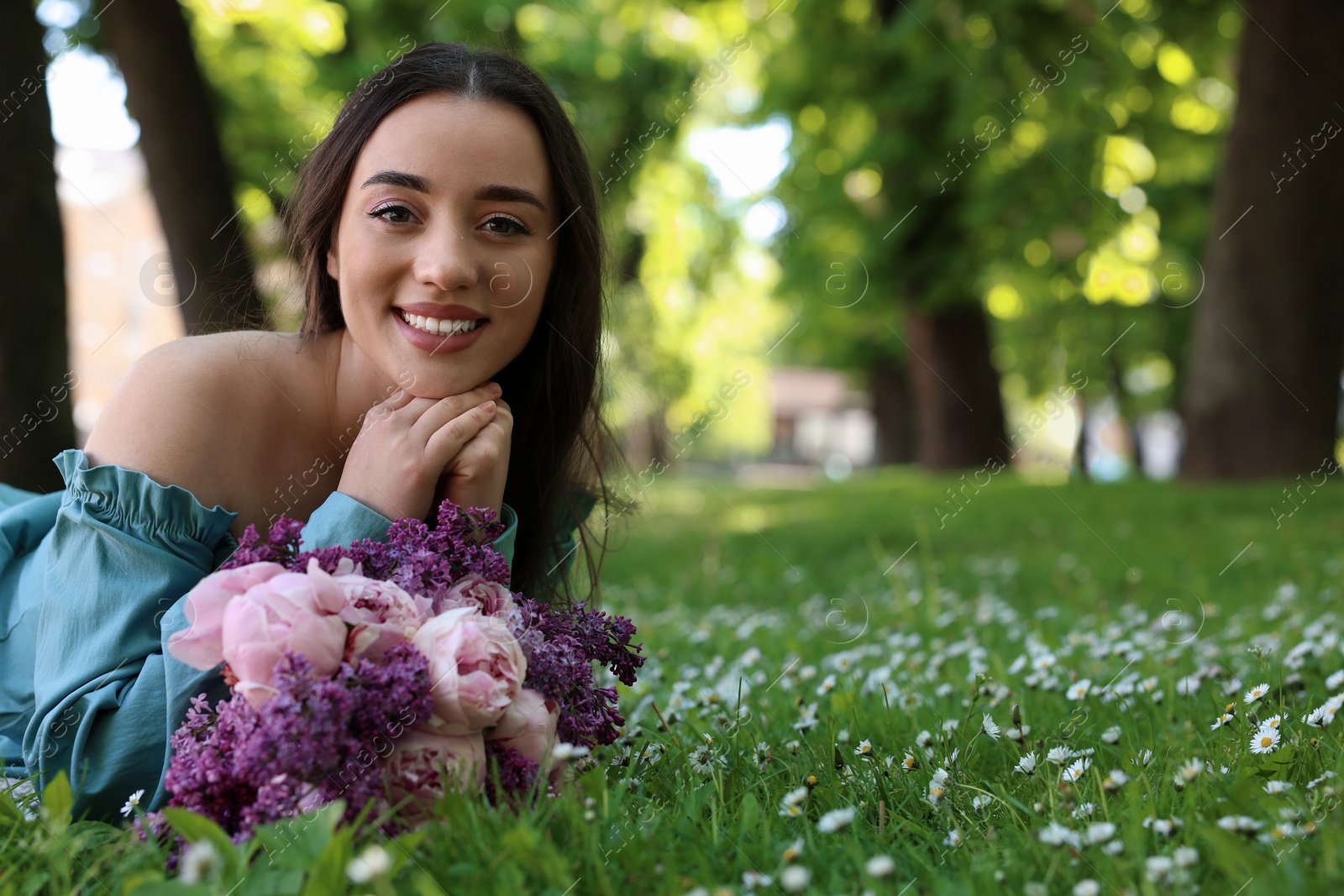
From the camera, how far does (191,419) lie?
7.15 ft

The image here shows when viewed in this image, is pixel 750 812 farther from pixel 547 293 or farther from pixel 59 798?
pixel 547 293

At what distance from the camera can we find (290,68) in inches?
418

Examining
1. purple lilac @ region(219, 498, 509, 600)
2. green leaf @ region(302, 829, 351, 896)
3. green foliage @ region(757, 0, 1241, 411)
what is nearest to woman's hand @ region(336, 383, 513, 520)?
purple lilac @ region(219, 498, 509, 600)

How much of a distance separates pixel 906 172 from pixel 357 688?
1206cm

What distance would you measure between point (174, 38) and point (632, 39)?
8.56 metres

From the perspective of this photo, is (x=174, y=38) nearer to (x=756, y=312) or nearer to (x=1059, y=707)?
(x=1059, y=707)

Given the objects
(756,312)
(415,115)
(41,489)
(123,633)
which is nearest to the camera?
(123,633)

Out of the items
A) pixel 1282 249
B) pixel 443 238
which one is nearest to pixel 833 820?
pixel 443 238

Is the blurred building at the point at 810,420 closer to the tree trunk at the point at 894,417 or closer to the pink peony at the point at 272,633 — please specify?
the tree trunk at the point at 894,417

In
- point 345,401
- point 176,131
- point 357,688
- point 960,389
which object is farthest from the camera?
point 960,389

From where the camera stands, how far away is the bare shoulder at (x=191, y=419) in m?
2.15

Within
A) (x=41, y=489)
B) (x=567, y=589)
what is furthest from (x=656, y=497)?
(x=567, y=589)

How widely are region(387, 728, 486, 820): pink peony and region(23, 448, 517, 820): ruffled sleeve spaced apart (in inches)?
18.3

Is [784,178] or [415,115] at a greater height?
[784,178]
